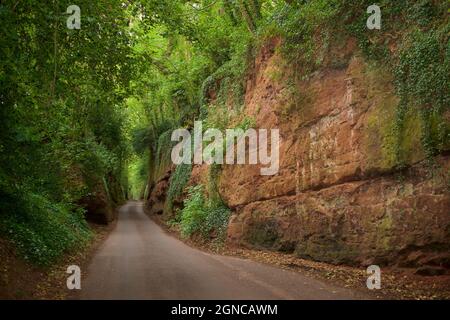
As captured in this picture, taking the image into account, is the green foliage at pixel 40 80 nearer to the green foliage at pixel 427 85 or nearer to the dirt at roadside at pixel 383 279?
the dirt at roadside at pixel 383 279

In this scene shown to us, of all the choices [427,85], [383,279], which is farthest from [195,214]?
[427,85]

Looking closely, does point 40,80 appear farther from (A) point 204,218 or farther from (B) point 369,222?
(A) point 204,218

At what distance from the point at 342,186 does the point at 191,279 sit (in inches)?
206

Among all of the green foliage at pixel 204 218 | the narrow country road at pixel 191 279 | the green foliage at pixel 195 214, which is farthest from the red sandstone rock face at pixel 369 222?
the green foliage at pixel 195 214

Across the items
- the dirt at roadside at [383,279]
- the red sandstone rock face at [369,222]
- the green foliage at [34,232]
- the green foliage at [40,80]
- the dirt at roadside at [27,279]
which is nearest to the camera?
the dirt at roadside at [27,279]

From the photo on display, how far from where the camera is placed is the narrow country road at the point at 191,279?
339 inches

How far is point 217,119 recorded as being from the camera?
21312mm

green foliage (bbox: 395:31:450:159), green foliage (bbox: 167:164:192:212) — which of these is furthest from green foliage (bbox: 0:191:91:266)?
green foliage (bbox: 167:164:192:212)

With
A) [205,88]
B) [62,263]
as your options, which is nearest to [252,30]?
[205,88]

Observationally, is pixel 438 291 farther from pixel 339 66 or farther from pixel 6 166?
pixel 6 166

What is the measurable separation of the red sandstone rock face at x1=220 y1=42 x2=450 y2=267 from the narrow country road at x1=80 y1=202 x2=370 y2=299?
1.81 meters

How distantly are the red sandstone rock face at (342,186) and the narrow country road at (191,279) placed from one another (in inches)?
71.1

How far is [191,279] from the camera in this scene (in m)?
10.1

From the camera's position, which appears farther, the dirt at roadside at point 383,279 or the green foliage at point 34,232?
the green foliage at point 34,232
